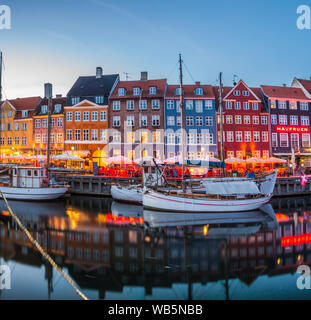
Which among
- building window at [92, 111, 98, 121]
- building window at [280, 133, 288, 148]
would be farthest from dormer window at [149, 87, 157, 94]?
building window at [280, 133, 288, 148]

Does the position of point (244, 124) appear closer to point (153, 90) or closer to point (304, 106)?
point (304, 106)

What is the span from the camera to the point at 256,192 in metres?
22.0

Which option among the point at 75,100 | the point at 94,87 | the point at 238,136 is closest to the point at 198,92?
the point at 238,136

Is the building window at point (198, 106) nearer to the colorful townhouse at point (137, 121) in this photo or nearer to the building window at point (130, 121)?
the colorful townhouse at point (137, 121)

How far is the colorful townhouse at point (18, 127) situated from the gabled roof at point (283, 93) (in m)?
36.6

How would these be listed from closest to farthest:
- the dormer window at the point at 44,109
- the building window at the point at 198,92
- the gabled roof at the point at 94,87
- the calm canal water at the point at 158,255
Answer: the calm canal water at the point at 158,255, the building window at the point at 198,92, the gabled roof at the point at 94,87, the dormer window at the point at 44,109

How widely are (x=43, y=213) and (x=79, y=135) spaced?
869 inches

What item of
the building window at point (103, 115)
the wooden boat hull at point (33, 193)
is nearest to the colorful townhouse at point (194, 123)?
the building window at point (103, 115)

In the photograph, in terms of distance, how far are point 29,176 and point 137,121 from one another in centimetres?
1835

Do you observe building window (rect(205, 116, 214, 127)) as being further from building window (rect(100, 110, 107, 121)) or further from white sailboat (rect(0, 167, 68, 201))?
white sailboat (rect(0, 167, 68, 201))

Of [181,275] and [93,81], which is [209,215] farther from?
[93,81]

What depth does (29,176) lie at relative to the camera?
1096 inches

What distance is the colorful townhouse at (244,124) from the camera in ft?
137
